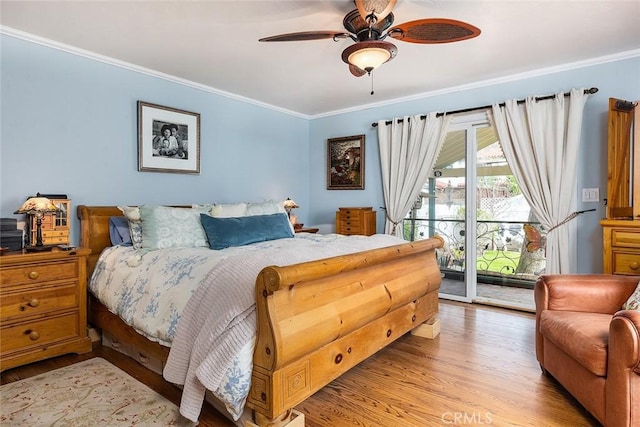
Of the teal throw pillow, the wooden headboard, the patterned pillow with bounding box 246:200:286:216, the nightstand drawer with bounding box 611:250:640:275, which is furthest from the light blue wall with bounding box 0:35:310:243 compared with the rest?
the nightstand drawer with bounding box 611:250:640:275

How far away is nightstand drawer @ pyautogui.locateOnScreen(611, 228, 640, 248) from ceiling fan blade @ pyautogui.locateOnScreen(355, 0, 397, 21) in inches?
95.7

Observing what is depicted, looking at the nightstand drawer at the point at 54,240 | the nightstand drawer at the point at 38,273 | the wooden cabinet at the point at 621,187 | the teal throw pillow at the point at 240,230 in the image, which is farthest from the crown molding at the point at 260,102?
the nightstand drawer at the point at 38,273

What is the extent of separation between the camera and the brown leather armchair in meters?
1.54

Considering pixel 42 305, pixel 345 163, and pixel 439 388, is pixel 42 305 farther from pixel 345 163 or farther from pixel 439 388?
pixel 345 163

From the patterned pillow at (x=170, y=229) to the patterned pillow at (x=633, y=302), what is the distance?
2.86 m

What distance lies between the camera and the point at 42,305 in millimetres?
2516

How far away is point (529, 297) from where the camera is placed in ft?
12.8

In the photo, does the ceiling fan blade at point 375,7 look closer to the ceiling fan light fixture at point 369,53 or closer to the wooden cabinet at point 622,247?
the ceiling fan light fixture at point 369,53

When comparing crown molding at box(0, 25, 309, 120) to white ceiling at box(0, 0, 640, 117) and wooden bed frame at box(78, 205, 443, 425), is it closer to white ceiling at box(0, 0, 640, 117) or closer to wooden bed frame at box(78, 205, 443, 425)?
white ceiling at box(0, 0, 640, 117)

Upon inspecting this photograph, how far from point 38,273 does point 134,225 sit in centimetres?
70

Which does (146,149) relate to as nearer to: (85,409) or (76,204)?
(76,204)

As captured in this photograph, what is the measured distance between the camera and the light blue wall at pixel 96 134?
275 centimetres

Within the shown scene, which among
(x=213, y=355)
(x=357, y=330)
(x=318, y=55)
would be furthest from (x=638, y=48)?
(x=213, y=355)

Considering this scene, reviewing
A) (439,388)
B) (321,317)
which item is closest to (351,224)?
(439,388)
